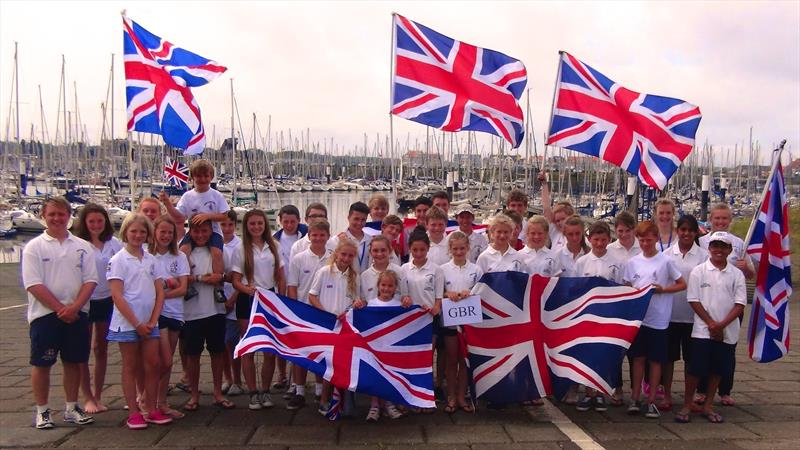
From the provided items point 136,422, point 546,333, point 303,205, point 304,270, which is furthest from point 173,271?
point 303,205

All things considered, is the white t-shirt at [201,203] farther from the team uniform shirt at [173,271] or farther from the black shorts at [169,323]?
the black shorts at [169,323]

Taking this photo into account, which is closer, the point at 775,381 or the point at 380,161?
the point at 775,381

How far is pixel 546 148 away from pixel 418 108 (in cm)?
184

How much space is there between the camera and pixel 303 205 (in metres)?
68.3

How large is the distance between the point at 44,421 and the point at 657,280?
18.8 feet

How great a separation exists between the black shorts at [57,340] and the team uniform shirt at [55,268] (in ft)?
0.33

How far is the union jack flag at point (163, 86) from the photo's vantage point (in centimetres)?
897

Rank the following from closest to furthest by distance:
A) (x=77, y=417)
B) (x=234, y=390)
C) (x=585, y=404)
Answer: (x=77, y=417) → (x=585, y=404) → (x=234, y=390)

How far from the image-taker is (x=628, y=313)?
19.8 feet

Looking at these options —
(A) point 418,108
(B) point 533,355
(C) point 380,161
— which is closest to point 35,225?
(A) point 418,108

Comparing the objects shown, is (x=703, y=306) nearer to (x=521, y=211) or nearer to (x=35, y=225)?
(x=521, y=211)

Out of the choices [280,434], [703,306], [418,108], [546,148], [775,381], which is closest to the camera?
[280,434]

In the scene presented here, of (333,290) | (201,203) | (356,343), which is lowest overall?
(356,343)

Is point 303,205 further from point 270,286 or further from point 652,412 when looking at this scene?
point 652,412
